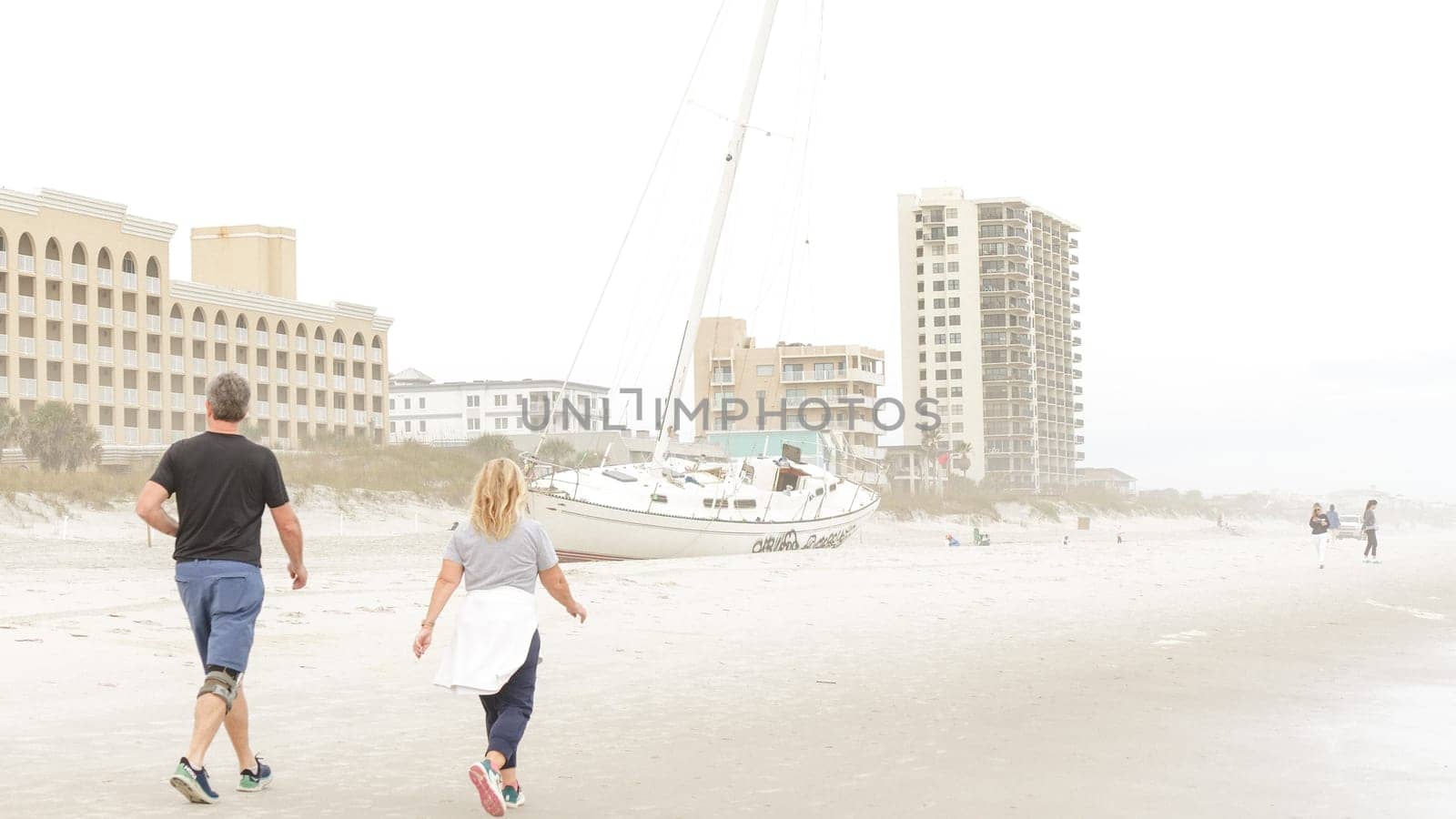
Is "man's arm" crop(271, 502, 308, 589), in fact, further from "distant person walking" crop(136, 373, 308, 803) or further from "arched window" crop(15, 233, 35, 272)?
"arched window" crop(15, 233, 35, 272)

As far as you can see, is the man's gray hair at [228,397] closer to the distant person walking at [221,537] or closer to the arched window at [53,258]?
the distant person walking at [221,537]

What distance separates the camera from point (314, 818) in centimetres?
644

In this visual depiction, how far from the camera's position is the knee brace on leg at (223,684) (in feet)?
21.8

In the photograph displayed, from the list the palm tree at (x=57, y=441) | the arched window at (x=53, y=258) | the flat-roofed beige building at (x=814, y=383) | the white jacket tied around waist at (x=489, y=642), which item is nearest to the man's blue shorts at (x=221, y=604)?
the white jacket tied around waist at (x=489, y=642)

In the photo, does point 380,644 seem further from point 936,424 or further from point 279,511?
point 936,424

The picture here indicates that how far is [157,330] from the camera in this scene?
88.3m

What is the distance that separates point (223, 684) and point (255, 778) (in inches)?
21.1

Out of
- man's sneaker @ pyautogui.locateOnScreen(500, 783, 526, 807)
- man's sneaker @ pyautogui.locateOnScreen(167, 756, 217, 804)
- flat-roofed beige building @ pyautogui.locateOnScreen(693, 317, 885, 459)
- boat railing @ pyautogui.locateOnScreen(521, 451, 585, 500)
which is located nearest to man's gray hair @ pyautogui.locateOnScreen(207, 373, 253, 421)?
man's sneaker @ pyautogui.locateOnScreen(167, 756, 217, 804)

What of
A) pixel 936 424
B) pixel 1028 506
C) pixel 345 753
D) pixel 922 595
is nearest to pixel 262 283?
pixel 1028 506

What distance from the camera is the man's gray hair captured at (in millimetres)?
6887

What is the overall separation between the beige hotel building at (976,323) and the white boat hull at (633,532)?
12446cm

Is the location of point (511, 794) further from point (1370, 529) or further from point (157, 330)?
point (157, 330)

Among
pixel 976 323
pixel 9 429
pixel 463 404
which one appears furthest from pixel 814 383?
pixel 9 429

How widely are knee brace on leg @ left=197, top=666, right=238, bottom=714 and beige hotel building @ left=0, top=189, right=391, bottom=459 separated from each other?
63531 millimetres
